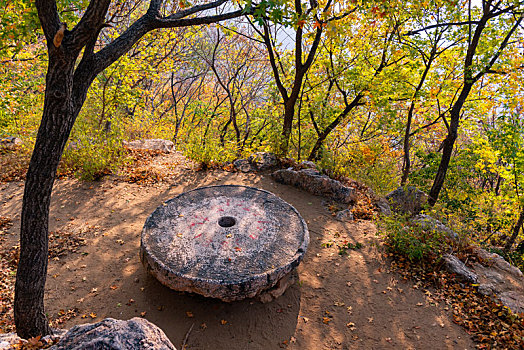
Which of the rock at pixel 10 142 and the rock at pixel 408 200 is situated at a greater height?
the rock at pixel 408 200

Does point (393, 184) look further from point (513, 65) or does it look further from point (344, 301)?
point (344, 301)

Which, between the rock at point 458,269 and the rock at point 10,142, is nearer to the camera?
the rock at point 458,269

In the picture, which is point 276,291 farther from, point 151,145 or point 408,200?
point 151,145

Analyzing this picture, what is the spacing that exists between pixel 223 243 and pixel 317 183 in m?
3.35

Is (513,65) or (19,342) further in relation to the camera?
(513,65)

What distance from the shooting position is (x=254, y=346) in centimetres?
332

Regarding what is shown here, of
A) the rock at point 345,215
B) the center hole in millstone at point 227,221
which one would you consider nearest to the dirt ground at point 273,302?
the rock at point 345,215

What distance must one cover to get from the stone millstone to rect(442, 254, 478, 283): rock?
2308 mm

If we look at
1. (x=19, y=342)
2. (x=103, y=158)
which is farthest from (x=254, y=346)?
(x=103, y=158)

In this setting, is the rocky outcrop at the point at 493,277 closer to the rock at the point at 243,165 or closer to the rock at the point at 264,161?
the rock at the point at 264,161

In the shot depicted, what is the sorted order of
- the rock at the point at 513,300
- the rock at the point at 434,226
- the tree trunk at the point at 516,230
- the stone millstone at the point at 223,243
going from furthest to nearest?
the tree trunk at the point at 516,230
the rock at the point at 434,226
the rock at the point at 513,300
the stone millstone at the point at 223,243

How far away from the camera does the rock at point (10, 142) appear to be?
791 centimetres

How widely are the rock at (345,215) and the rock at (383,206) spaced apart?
2.96 ft

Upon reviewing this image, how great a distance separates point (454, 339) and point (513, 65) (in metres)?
5.81
